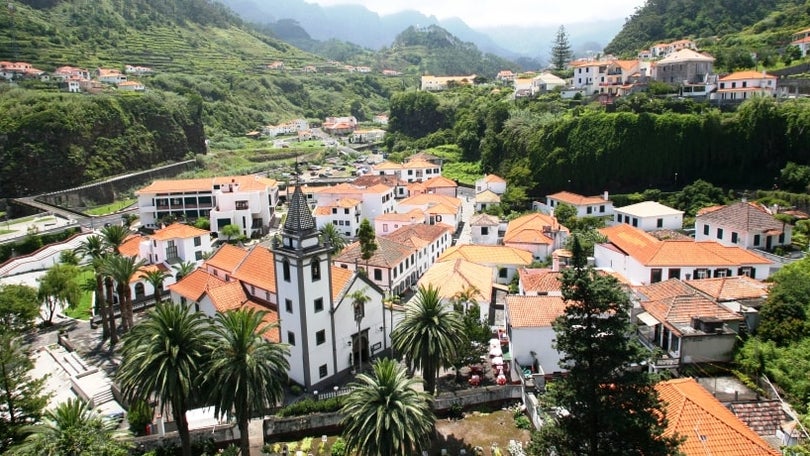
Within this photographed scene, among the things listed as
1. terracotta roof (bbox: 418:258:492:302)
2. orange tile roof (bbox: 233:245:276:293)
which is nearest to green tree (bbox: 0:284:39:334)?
orange tile roof (bbox: 233:245:276:293)

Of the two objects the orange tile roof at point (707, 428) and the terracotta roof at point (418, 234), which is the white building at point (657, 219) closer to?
the terracotta roof at point (418, 234)

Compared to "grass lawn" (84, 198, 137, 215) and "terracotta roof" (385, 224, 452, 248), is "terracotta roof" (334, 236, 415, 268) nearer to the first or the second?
"terracotta roof" (385, 224, 452, 248)

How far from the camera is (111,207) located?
265ft

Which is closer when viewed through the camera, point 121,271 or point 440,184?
point 121,271

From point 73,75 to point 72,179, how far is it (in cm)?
3197

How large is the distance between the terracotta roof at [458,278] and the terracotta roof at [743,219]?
1775 centimetres

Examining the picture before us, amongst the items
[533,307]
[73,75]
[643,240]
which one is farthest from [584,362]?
[73,75]

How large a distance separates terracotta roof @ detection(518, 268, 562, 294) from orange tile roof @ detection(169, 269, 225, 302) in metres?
18.5

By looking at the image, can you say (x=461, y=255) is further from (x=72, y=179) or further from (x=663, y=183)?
(x=72, y=179)

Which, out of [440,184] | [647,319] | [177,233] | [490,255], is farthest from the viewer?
[440,184]

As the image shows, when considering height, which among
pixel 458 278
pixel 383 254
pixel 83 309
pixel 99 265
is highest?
pixel 99 265

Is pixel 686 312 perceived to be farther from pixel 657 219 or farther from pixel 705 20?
pixel 705 20

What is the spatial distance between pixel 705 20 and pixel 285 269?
4266 inches

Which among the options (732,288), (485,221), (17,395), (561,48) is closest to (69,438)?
(17,395)
